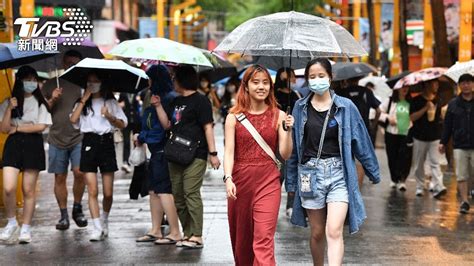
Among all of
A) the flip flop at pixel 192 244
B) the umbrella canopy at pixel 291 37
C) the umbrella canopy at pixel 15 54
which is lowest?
the flip flop at pixel 192 244

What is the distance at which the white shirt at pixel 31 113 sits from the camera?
423 inches

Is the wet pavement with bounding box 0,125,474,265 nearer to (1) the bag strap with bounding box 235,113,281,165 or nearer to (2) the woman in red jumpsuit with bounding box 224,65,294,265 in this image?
(2) the woman in red jumpsuit with bounding box 224,65,294,265

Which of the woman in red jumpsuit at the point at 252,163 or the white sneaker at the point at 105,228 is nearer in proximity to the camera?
the woman in red jumpsuit at the point at 252,163

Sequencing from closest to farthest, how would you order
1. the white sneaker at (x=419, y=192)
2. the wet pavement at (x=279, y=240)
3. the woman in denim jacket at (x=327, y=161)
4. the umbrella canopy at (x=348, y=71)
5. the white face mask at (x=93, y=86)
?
1. the woman in denim jacket at (x=327, y=161)
2. the wet pavement at (x=279, y=240)
3. the white face mask at (x=93, y=86)
4. the umbrella canopy at (x=348, y=71)
5. the white sneaker at (x=419, y=192)

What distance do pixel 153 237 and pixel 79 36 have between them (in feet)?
7.87

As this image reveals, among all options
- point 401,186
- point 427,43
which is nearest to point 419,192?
point 401,186

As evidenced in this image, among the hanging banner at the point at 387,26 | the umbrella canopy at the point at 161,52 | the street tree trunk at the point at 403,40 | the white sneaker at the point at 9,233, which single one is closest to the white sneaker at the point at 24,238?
the white sneaker at the point at 9,233

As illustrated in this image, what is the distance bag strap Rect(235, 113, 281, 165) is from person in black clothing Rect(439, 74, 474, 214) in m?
6.14

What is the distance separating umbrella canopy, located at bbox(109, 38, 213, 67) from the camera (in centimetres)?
1012

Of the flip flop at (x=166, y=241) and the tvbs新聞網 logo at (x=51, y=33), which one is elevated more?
the tvbs新聞網 logo at (x=51, y=33)

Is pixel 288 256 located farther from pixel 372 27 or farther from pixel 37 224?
pixel 372 27

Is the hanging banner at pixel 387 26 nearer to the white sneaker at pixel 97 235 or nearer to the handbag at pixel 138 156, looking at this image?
the handbag at pixel 138 156

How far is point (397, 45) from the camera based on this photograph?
31.5 meters

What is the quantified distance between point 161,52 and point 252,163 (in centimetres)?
261
